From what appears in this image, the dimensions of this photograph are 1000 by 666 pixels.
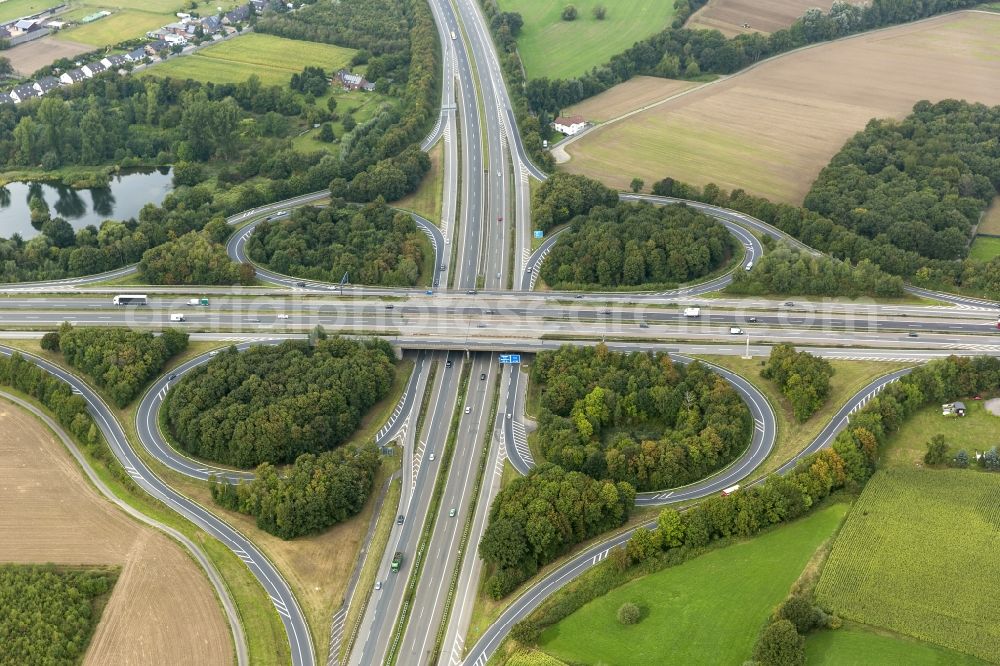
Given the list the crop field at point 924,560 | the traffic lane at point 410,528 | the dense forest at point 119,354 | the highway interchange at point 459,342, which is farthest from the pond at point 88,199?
the crop field at point 924,560

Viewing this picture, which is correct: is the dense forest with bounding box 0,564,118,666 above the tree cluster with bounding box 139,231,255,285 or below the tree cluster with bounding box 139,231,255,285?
below

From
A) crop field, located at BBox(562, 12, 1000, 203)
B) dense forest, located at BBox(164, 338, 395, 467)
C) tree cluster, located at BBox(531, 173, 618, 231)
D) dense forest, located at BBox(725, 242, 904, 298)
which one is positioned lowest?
dense forest, located at BBox(164, 338, 395, 467)

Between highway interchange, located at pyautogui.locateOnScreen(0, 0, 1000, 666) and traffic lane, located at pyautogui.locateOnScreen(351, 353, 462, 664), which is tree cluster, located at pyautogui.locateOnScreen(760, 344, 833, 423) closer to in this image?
highway interchange, located at pyautogui.locateOnScreen(0, 0, 1000, 666)


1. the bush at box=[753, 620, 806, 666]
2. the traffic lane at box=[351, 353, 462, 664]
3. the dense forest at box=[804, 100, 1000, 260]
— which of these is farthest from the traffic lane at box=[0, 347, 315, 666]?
the dense forest at box=[804, 100, 1000, 260]

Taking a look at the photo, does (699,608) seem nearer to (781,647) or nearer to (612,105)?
(781,647)

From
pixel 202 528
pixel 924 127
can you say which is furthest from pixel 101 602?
pixel 924 127

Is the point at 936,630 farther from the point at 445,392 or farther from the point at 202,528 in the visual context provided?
the point at 202,528
